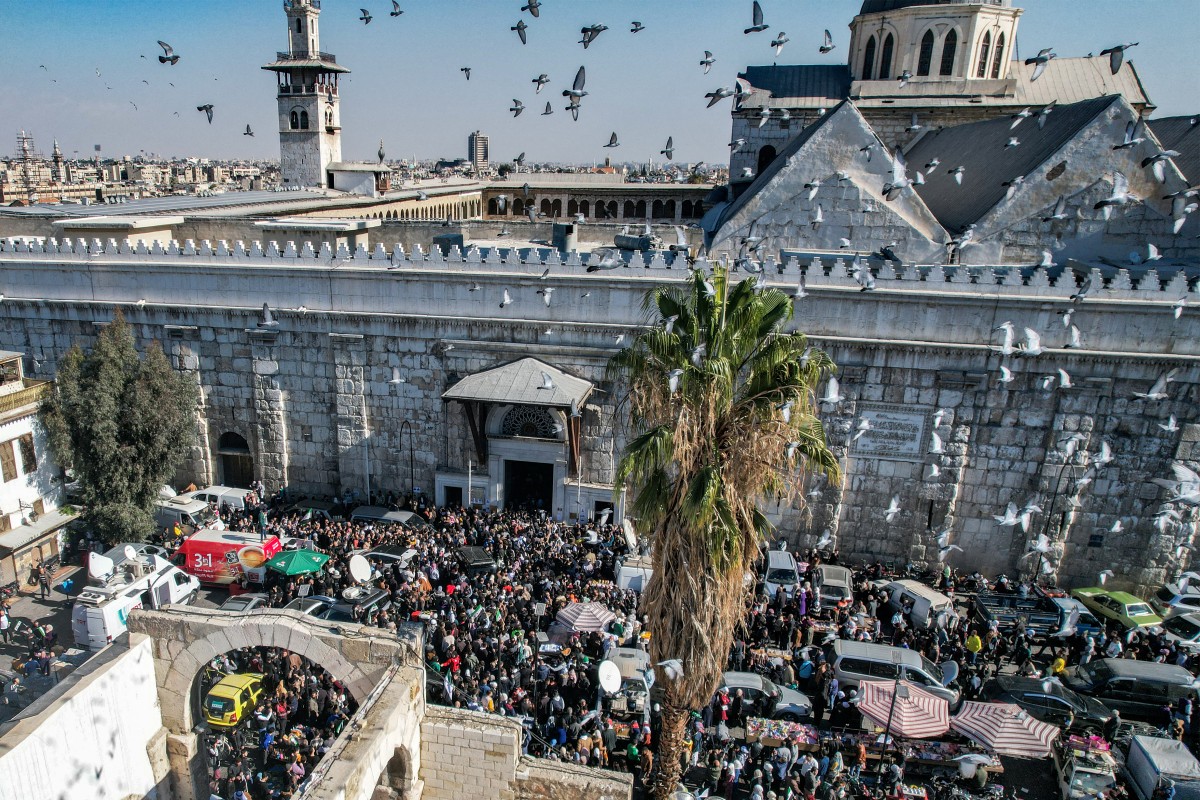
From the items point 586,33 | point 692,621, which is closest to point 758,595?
point 692,621

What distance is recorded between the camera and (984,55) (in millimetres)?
33000

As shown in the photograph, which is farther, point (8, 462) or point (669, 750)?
point (8, 462)

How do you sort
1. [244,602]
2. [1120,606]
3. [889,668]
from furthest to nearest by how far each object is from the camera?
[1120,606] → [244,602] → [889,668]

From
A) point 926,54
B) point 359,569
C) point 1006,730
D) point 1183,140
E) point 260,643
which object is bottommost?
point 1006,730

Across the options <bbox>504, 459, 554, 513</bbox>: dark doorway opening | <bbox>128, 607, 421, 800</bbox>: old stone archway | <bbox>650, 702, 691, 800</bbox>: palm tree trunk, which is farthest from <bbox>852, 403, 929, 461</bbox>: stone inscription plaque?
<bbox>128, 607, 421, 800</bbox>: old stone archway

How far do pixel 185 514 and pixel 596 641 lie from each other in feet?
39.3

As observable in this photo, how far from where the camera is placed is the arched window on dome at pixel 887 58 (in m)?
34.6

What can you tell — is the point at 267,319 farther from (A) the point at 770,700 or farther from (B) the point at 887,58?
(B) the point at 887,58

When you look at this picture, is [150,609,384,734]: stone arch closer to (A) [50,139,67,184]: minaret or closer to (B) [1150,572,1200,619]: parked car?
(B) [1150,572,1200,619]: parked car

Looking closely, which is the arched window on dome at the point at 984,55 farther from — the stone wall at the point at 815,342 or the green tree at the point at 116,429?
the green tree at the point at 116,429

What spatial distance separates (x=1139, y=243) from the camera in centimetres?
2056

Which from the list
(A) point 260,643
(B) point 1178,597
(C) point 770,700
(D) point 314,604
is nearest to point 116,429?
(D) point 314,604

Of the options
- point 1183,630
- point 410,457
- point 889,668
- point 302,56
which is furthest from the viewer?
point 302,56

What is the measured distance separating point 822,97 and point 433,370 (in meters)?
26.7
